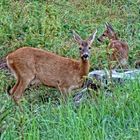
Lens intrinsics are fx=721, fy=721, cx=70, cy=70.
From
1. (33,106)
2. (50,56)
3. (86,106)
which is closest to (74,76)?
(50,56)

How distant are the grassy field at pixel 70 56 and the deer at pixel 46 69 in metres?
0.17

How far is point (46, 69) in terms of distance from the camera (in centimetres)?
1059

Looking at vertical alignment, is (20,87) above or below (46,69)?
below

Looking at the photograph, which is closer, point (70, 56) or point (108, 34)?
point (70, 56)

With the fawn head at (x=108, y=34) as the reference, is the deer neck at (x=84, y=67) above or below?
below

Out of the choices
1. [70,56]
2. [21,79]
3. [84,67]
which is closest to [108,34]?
[70,56]

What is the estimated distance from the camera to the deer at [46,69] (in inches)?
410

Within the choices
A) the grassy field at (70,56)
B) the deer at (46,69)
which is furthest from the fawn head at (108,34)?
the deer at (46,69)

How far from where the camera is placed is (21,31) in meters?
13.2

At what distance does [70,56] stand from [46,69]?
153 centimetres

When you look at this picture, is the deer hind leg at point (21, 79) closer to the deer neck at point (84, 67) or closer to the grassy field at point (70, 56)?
the grassy field at point (70, 56)

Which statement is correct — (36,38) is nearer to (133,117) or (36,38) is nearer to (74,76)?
(74,76)

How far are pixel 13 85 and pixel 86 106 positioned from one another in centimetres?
300

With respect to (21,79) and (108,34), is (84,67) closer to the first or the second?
(21,79)
